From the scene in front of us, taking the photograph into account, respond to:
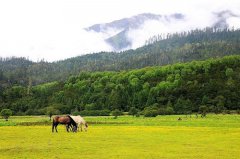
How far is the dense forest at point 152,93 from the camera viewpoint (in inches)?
5748

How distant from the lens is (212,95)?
151875mm

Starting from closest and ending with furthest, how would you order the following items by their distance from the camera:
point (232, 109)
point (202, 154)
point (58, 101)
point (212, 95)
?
point (202, 154)
point (232, 109)
point (212, 95)
point (58, 101)

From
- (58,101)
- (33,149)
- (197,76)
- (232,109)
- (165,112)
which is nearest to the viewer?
(33,149)

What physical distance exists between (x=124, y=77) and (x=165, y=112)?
72.9 meters

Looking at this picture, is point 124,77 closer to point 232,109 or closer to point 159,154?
point 232,109

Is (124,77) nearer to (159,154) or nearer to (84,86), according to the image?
(84,86)

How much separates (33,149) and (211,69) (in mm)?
160599

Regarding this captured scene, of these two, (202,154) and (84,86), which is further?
(84,86)

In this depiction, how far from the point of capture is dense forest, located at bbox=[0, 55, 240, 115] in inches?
5748

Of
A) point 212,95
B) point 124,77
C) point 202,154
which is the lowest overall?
point 202,154

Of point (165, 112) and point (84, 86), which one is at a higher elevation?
point (84, 86)

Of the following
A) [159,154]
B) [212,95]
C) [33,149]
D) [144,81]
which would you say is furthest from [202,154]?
[144,81]

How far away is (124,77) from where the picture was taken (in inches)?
7731

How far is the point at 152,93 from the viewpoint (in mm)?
167125
